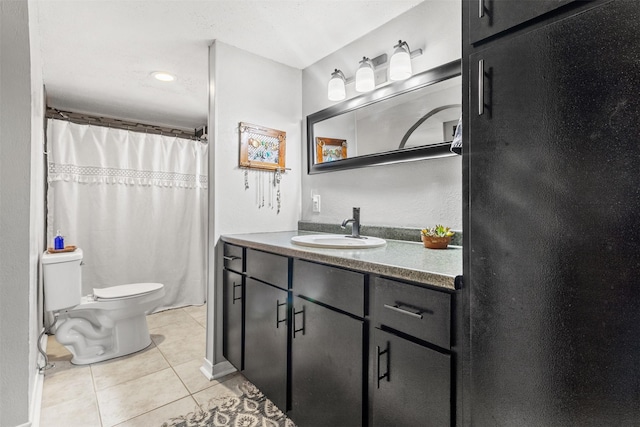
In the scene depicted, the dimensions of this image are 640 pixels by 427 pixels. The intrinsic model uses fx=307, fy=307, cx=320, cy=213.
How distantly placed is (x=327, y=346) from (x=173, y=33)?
2.03m

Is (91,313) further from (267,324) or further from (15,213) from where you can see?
(267,324)

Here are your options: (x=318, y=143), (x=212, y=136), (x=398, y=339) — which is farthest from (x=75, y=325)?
(x=398, y=339)

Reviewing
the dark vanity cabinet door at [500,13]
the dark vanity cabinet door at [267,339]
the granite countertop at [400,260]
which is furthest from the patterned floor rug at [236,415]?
the dark vanity cabinet door at [500,13]

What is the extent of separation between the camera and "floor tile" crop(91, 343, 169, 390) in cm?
196

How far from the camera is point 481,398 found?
2.55ft

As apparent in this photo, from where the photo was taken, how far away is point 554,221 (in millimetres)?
669

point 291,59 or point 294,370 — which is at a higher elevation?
point 291,59

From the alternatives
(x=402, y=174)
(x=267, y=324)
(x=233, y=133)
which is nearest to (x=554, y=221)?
(x=402, y=174)

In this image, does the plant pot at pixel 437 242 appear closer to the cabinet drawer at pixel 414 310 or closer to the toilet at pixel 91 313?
the cabinet drawer at pixel 414 310

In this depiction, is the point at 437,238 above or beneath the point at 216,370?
above

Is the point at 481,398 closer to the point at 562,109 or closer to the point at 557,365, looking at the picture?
the point at 557,365

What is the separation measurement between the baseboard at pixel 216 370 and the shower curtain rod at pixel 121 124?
2.57m

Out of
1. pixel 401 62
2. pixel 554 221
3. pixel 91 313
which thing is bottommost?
pixel 91 313

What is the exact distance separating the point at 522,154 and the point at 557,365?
47cm
